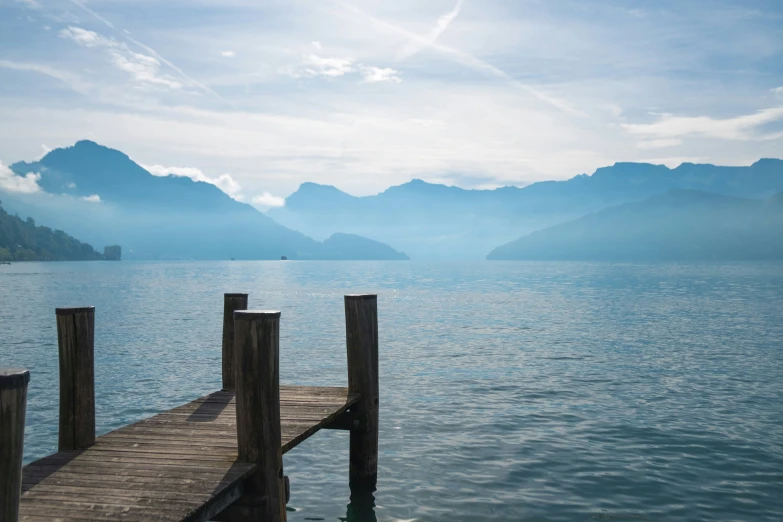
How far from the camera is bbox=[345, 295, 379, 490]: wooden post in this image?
1163 centimetres

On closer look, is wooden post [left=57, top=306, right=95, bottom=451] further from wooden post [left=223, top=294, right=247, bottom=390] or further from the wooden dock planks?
wooden post [left=223, top=294, right=247, bottom=390]

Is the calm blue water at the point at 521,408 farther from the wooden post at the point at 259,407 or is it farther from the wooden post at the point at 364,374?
the wooden post at the point at 259,407

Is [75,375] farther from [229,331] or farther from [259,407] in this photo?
[229,331]

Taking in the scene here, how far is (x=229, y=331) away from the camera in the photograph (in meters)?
12.4

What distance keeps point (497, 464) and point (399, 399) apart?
689 cm

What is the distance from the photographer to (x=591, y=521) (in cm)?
1056

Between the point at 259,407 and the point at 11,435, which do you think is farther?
the point at 259,407

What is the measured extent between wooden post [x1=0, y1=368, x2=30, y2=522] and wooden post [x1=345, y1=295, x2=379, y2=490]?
7.08 meters

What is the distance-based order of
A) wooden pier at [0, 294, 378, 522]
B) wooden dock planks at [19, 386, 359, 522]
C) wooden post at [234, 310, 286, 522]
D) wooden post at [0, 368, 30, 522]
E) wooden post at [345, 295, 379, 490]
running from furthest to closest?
wooden post at [345, 295, 379, 490], wooden post at [234, 310, 286, 522], wooden dock planks at [19, 386, 359, 522], wooden pier at [0, 294, 378, 522], wooden post at [0, 368, 30, 522]

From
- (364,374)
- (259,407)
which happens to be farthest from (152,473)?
(364,374)

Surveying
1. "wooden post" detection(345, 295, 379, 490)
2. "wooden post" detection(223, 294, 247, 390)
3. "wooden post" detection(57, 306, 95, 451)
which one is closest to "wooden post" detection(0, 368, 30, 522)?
"wooden post" detection(57, 306, 95, 451)

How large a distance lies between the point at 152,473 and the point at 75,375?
6.68ft

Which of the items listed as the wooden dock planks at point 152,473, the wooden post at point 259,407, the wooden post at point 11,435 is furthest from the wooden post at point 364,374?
the wooden post at point 11,435

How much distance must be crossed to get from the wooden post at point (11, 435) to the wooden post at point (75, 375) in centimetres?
373
